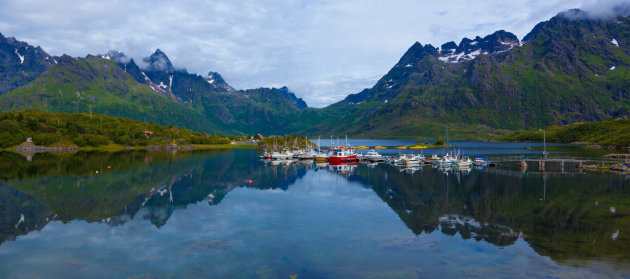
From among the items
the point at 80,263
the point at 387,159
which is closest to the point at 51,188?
the point at 80,263

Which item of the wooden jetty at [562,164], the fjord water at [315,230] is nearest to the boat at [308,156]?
the wooden jetty at [562,164]

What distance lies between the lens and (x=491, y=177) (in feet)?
267

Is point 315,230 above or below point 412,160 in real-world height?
below

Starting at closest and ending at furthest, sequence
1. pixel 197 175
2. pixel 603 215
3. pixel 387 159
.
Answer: pixel 603 215 < pixel 197 175 < pixel 387 159

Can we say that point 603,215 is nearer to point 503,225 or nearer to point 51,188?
point 503,225

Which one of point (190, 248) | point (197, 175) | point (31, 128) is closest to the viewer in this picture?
point (190, 248)

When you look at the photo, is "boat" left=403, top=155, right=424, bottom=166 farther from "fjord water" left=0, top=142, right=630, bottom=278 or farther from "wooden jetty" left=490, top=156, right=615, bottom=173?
"fjord water" left=0, top=142, right=630, bottom=278

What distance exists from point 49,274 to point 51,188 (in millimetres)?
45431

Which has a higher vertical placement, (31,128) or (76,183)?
(31,128)

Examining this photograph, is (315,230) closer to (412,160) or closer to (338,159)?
(412,160)

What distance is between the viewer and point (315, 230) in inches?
1528

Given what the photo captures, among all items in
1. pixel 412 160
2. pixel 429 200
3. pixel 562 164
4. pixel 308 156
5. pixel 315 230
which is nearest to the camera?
pixel 315 230

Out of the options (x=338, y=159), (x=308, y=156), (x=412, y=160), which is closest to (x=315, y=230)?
(x=412, y=160)

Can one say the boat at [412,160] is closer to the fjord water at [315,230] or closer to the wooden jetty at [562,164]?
the wooden jetty at [562,164]
